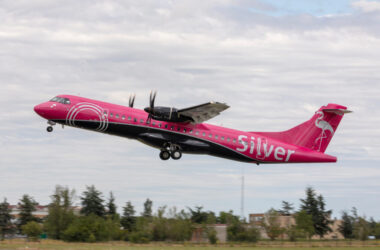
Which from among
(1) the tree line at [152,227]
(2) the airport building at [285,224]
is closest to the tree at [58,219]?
(1) the tree line at [152,227]

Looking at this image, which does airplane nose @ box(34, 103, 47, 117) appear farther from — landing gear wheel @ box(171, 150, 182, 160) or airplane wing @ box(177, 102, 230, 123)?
landing gear wheel @ box(171, 150, 182, 160)

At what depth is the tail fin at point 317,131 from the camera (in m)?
36.1

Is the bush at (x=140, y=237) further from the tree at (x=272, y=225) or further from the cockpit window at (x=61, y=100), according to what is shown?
the cockpit window at (x=61, y=100)

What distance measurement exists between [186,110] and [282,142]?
25.7 feet

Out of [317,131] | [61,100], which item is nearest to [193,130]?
[61,100]

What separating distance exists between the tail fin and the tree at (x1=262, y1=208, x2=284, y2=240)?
109 ft

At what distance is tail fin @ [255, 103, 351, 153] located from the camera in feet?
118

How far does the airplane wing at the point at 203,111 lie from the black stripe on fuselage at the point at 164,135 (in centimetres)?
141

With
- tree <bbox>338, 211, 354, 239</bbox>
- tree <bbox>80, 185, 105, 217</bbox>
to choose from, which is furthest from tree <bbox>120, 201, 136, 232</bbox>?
tree <bbox>338, 211, 354, 239</bbox>

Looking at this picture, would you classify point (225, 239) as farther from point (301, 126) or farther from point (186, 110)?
point (186, 110)

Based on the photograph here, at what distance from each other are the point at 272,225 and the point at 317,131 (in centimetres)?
3559

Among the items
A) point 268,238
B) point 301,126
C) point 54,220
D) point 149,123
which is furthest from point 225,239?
point 149,123

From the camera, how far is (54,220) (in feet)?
234

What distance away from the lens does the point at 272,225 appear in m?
69.8
